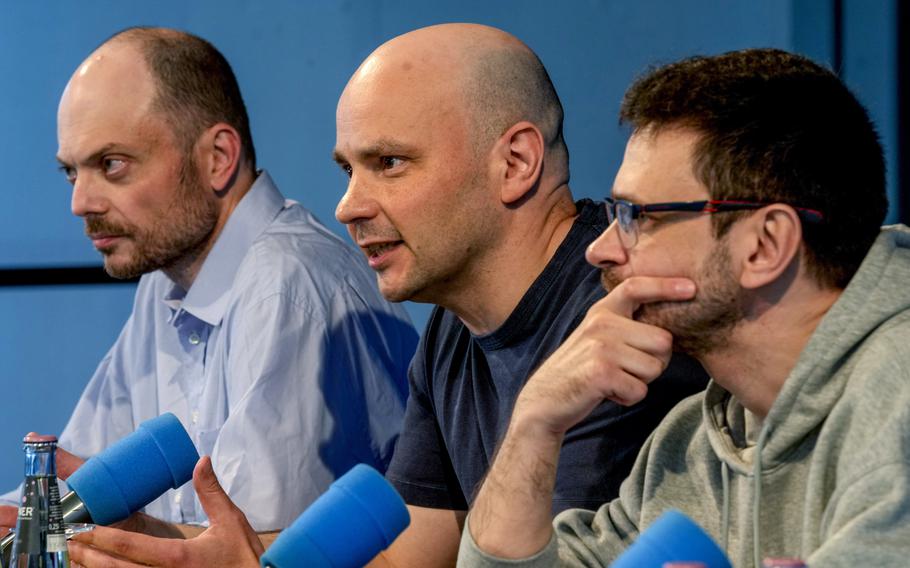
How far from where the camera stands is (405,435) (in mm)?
2191

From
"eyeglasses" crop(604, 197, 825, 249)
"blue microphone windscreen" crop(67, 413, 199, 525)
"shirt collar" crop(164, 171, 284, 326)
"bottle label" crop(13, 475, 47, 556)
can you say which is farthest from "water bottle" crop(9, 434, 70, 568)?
"shirt collar" crop(164, 171, 284, 326)

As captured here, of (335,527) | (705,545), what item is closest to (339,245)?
(335,527)

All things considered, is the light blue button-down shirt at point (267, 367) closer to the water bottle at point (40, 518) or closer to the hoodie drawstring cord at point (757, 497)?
the water bottle at point (40, 518)

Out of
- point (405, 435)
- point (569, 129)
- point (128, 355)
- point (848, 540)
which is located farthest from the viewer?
point (569, 129)

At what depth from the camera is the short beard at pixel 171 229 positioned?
2621 millimetres

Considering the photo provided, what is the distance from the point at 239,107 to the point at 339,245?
386mm

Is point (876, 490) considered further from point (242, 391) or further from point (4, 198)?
point (4, 198)

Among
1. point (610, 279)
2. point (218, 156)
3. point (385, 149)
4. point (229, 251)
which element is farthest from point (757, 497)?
point (218, 156)

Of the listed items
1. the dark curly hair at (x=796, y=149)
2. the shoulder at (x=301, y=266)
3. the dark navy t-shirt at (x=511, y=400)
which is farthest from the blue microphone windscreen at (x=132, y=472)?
the shoulder at (x=301, y=266)

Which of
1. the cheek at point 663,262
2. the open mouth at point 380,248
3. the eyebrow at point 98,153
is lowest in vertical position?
the cheek at point 663,262

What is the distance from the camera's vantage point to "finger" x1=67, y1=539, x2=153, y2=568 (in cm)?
173

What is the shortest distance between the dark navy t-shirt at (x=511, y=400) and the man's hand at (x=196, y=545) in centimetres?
33

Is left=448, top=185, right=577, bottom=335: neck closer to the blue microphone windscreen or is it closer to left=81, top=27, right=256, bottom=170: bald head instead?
the blue microphone windscreen

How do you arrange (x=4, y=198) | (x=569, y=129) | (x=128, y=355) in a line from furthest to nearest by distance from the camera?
(x=4, y=198)
(x=569, y=129)
(x=128, y=355)
